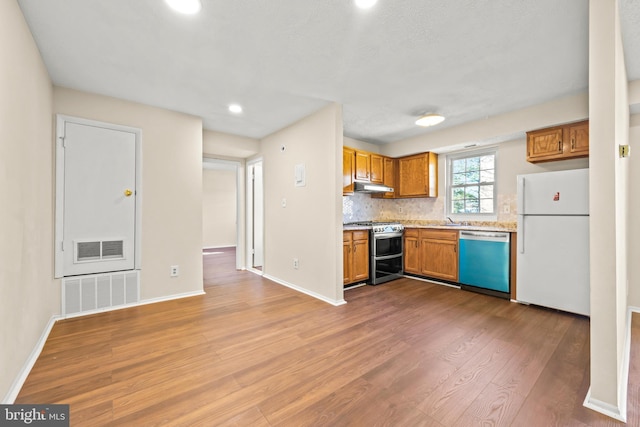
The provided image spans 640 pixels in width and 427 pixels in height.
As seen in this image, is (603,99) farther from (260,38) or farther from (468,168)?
(468,168)

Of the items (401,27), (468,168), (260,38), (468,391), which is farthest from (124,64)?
(468,168)

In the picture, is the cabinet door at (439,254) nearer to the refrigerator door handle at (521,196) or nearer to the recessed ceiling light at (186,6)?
the refrigerator door handle at (521,196)

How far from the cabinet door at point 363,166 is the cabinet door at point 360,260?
1073 mm

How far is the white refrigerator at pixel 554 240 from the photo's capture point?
9.41 feet

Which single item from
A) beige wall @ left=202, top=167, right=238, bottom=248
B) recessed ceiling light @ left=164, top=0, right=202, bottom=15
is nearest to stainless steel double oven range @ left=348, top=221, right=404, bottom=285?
recessed ceiling light @ left=164, top=0, right=202, bottom=15

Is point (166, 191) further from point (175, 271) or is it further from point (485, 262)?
point (485, 262)

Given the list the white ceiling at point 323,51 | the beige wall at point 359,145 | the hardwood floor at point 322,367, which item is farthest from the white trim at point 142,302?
the beige wall at point 359,145

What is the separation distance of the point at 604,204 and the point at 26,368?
12.6ft

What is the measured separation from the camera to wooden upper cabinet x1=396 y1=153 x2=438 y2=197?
466 centimetres

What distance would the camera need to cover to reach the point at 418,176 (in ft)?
15.7

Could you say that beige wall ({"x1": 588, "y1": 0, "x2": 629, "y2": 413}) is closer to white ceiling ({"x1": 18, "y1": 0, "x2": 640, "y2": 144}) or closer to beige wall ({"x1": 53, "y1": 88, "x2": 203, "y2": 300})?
white ceiling ({"x1": 18, "y1": 0, "x2": 640, "y2": 144})

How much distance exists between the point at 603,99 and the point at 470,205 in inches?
125

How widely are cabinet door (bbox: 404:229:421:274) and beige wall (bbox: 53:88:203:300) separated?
3.26 metres

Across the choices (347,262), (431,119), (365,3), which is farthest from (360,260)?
(365,3)
